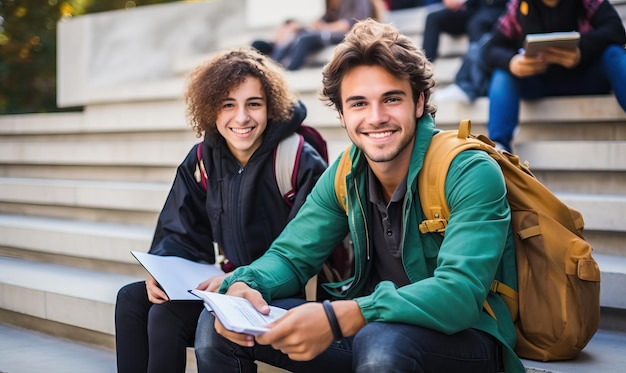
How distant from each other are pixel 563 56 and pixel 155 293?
2.31m

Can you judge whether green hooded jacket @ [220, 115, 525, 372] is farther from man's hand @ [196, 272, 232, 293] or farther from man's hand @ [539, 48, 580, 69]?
man's hand @ [539, 48, 580, 69]

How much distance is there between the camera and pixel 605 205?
3115 millimetres

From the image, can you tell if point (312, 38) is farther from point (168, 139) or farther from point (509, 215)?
point (509, 215)

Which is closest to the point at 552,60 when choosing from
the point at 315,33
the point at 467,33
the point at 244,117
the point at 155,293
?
the point at 467,33

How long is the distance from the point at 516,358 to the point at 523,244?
0.33m

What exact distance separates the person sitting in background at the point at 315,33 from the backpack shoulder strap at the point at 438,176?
141 inches

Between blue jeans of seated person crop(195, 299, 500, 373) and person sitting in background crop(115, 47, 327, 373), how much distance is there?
0.54m

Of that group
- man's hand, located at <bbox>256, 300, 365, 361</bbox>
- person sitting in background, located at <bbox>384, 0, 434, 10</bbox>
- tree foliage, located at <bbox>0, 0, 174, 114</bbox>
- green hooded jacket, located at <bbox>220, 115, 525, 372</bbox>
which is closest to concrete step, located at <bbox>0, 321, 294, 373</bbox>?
green hooded jacket, located at <bbox>220, 115, 525, 372</bbox>

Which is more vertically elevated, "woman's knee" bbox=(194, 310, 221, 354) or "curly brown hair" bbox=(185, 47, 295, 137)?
"curly brown hair" bbox=(185, 47, 295, 137)

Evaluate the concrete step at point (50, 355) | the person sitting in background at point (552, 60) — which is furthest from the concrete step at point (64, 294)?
the person sitting in background at point (552, 60)

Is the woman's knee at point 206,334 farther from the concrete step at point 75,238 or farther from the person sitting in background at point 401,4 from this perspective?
the person sitting in background at point 401,4

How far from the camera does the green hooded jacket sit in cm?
191

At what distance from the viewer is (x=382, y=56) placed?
2.21 m

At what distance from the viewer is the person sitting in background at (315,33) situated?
5746 mm
